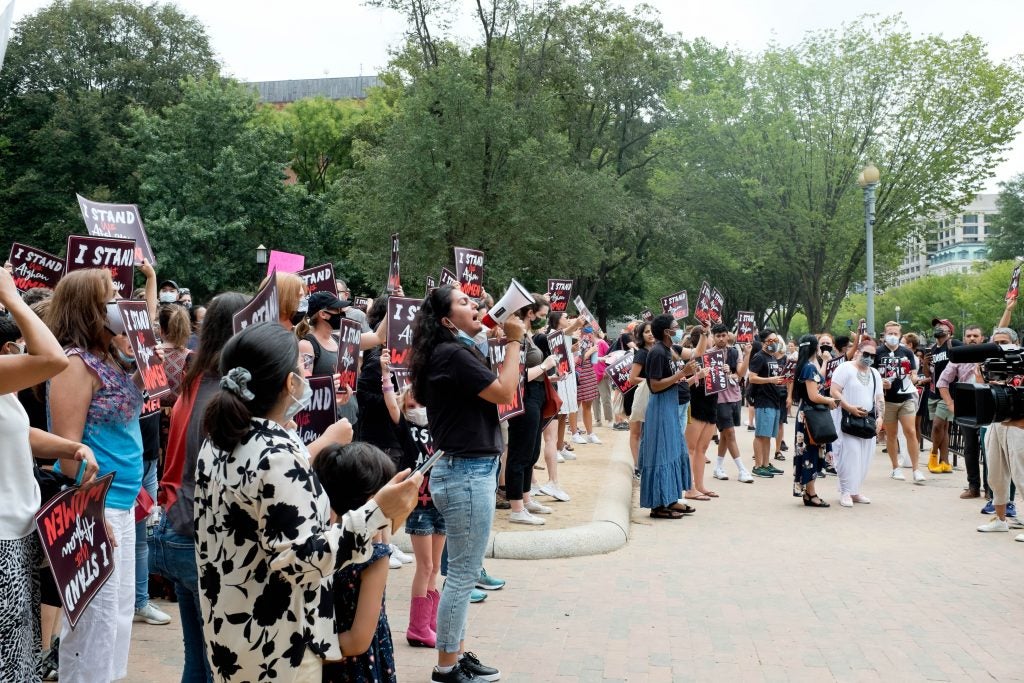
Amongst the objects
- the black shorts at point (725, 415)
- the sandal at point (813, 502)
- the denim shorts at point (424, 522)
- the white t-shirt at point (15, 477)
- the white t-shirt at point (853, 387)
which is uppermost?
the white t-shirt at point (15, 477)

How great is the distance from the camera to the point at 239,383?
293cm

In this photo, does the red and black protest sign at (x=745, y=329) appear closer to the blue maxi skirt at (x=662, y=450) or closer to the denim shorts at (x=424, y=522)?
the blue maxi skirt at (x=662, y=450)

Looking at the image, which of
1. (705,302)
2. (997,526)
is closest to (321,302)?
(997,526)

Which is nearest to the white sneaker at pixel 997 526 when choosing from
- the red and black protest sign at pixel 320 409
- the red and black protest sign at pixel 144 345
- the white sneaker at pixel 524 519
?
the white sneaker at pixel 524 519

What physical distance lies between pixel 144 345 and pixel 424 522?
1901 millimetres

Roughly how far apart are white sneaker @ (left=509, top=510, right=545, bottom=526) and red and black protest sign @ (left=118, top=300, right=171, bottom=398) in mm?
4470

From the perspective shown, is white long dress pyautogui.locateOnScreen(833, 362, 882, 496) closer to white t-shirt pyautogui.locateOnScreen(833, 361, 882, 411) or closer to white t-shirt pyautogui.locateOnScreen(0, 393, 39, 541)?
white t-shirt pyautogui.locateOnScreen(833, 361, 882, 411)

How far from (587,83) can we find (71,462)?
1535 inches

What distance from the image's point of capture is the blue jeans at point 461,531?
5145 millimetres

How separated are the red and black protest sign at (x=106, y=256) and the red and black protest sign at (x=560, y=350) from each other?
4.82m

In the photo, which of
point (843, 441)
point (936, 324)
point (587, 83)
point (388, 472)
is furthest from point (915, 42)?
point (388, 472)

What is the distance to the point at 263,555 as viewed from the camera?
9.78ft

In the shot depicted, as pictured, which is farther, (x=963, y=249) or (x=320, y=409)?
(x=963, y=249)

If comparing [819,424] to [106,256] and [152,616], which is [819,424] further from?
[106,256]
